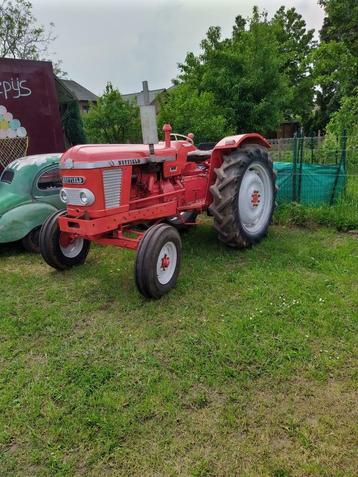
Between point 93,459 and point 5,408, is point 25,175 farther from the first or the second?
point 93,459

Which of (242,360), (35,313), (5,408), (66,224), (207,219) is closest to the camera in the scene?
(5,408)

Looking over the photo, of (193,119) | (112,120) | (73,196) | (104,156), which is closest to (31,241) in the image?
(73,196)

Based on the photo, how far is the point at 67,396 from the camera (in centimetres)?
243

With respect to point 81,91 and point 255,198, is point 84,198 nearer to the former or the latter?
point 255,198

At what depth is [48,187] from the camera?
5.56 metres

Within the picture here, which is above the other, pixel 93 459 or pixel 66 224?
pixel 66 224

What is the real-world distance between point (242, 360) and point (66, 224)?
213 centimetres

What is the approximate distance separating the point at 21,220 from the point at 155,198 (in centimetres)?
200

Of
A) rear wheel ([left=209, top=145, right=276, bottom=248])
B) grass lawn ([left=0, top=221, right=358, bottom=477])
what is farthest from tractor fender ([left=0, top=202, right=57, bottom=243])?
rear wheel ([left=209, top=145, right=276, bottom=248])

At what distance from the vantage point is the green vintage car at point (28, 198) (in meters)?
5.04

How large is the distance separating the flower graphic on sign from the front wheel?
15.2 feet

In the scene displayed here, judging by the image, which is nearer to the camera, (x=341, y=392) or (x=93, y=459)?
(x=93, y=459)

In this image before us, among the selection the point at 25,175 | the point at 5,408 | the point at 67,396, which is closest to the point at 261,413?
the point at 67,396

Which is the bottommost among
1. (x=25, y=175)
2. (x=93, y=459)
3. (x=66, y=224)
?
(x=93, y=459)
